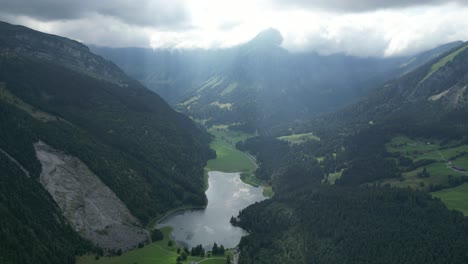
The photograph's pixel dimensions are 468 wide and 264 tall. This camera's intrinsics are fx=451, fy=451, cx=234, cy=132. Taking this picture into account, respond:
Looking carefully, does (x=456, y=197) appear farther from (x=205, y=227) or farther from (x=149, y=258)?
(x=149, y=258)

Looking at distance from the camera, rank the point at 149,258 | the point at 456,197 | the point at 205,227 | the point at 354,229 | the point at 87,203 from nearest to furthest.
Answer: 1. the point at 149,258
2. the point at 354,229
3. the point at 87,203
4. the point at 205,227
5. the point at 456,197

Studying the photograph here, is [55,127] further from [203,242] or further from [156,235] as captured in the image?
[203,242]

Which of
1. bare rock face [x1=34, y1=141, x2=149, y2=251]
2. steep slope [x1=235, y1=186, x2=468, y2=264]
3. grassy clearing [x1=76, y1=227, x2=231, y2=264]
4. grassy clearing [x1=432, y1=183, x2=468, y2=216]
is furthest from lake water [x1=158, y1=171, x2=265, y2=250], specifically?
grassy clearing [x1=432, y1=183, x2=468, y2=216]

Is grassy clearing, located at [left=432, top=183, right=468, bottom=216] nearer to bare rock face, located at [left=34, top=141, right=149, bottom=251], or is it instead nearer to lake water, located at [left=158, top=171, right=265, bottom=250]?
lake water, located at [left=158, top=171, right=265, bottom=250]

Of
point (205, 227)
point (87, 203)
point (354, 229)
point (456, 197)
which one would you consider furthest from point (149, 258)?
point (456, 197)

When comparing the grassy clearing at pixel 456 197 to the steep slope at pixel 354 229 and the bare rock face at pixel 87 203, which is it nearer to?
the steep slope at pixel 354 229

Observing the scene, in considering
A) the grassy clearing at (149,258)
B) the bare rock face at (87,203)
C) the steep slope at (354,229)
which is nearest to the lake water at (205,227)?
the steep slope at (354,229)

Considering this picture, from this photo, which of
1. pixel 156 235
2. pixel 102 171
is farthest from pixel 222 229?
pixel 102 171
